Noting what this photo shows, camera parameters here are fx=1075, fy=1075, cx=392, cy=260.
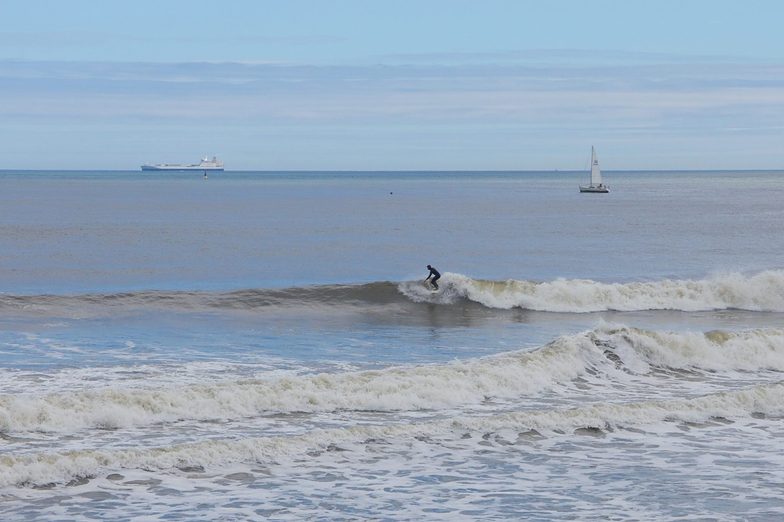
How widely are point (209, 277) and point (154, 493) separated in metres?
30.7

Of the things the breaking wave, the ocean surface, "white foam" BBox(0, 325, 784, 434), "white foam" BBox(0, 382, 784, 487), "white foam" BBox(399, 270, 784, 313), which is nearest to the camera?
the ocean surface

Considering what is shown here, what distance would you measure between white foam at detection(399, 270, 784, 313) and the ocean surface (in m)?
0.10

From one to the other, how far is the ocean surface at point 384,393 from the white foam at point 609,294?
0.31ft

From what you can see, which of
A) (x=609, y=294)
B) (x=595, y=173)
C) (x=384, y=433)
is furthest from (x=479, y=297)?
(x=595, y=173)

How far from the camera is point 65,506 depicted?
14.1 meters

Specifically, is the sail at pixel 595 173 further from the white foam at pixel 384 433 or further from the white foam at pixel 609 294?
the white foam at pixel 384 433

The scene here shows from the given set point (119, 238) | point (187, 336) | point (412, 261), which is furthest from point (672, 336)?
point (119, 238)

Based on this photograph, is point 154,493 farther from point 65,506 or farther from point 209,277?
point 209,277

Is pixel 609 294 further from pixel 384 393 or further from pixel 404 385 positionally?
pixel 384 393

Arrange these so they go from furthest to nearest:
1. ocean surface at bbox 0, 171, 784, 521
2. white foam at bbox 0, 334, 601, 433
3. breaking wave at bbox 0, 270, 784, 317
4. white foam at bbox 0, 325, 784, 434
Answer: breaking wave at bbox 0, 270, 784, 317 → white foam at bbox 0, 325, 784, 434 → white foam at bbox 0, 334, 601, 433 → ocean surface at bbox 0, 171, 784, 521

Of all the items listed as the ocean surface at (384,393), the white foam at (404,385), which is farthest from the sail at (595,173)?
the white foam at (404,385)

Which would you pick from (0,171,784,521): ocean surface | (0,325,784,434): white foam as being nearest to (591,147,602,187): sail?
(0,171,784,521): ocean surface

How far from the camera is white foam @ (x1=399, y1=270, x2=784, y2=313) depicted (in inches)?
1468

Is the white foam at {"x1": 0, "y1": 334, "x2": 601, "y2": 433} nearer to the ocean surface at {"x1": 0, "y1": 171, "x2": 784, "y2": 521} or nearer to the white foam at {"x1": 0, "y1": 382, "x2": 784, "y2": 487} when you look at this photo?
the ocean surface at {"x1": 0, "y1": 171, "x2": 784, "y2": 521}
